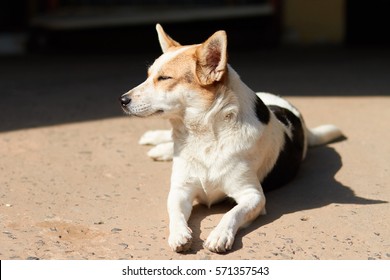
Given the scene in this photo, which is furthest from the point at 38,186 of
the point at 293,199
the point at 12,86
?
the point at 12,86

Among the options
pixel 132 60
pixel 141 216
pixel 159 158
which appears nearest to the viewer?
pixel 141 216

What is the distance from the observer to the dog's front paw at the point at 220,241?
3908 mm

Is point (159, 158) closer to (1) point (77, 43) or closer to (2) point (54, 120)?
(2) point (54, 120)

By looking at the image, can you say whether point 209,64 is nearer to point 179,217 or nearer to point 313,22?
point 179,217

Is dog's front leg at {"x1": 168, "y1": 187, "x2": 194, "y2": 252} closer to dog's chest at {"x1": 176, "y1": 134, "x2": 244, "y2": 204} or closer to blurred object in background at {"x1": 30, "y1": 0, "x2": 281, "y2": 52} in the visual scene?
dog's chest at {"x1": 176, "y1": 134, "x2": 244, "y2": 204}

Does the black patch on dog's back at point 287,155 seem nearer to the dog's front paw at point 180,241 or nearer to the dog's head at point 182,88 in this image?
the dog's head at point 182,88

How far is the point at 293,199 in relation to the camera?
476 centimetres

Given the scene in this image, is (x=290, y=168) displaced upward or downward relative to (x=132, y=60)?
upward

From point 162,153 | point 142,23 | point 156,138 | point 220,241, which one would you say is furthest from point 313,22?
point 220,241

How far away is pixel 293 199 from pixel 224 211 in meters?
0.50

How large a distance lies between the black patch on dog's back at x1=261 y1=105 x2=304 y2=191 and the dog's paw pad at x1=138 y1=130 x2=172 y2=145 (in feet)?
3.02

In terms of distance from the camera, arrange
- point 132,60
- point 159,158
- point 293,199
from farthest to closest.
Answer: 1. point 132,60
2. point 159,158
3. point 293,199

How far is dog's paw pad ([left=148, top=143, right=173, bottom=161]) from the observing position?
216 inches

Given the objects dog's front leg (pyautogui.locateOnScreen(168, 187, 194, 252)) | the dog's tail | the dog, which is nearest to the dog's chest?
the dog
